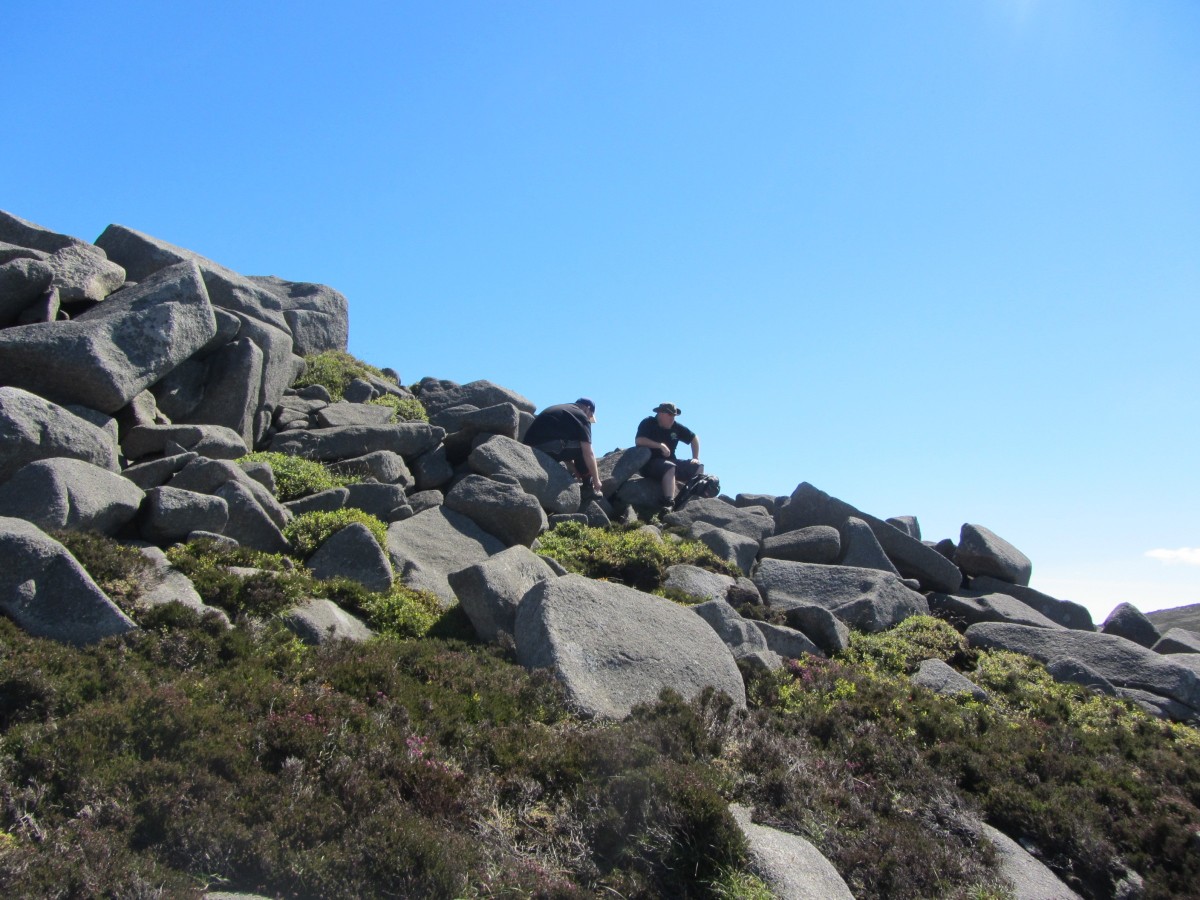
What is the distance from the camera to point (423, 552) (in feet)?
43.5

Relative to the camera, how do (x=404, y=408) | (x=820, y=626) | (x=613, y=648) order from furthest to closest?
1. (x=404, y=408)
2. (x=820, y=626)
3. (x=613, y=648)

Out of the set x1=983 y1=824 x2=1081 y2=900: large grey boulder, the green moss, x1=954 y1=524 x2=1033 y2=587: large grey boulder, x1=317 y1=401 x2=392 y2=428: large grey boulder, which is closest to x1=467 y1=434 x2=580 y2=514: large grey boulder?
x1=317 y1=401 x2=392 y2=428: large grey boulder

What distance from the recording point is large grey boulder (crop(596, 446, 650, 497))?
772 inches

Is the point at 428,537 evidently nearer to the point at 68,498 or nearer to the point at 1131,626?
the point at 68,498

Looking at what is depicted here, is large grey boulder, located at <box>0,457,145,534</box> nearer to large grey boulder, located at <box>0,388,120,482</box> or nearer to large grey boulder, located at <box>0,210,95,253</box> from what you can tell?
large grey boulder, located at <box>0,388,120,482</box>

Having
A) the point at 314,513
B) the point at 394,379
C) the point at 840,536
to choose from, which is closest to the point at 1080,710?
the point at 840,536

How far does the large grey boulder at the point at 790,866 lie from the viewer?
6559mm

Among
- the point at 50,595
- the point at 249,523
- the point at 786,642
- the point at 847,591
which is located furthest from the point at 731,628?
the point at 50,595

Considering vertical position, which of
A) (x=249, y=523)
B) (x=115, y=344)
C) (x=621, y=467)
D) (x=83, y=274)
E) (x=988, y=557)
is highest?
(x=83, y=274)

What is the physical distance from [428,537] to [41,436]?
5.01m

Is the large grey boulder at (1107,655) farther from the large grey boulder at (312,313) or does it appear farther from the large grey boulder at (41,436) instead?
the large grey boulder at (312,313)

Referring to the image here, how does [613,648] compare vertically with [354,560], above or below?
below

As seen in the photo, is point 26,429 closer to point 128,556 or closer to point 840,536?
point 128,556

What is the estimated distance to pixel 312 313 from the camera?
81.6 feet
